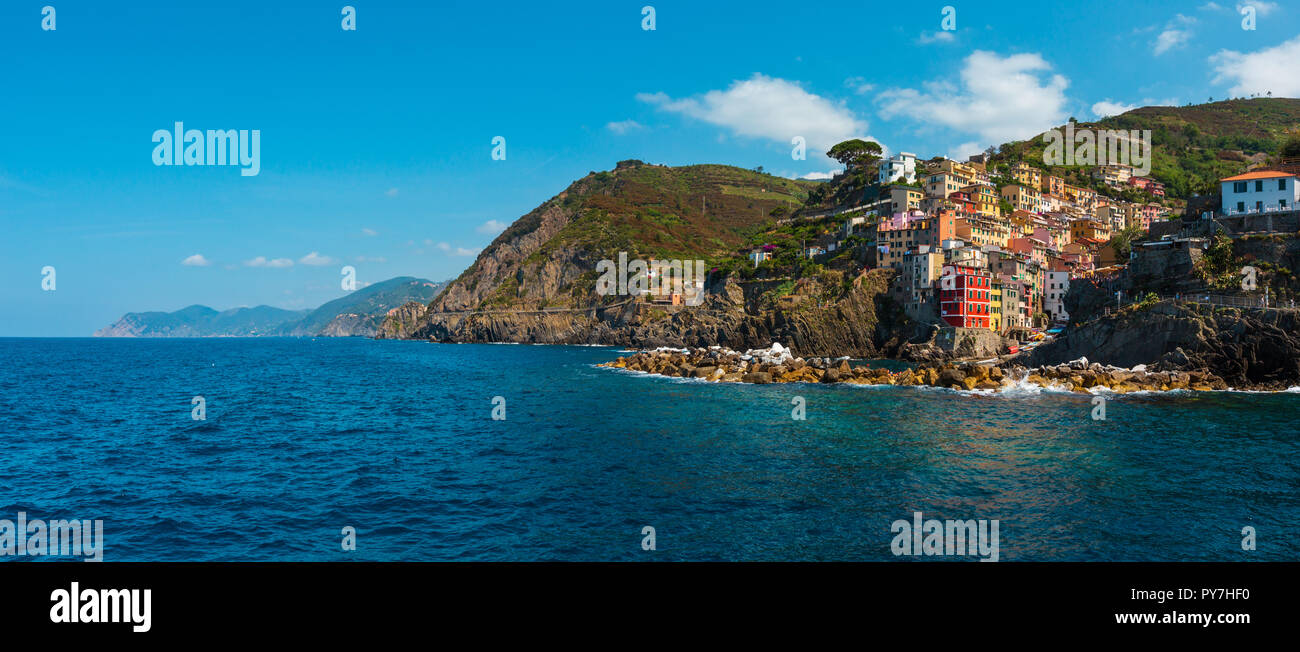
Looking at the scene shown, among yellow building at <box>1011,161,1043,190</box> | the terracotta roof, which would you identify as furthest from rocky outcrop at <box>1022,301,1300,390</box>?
yellow building at <box>1011,161,1043,190</box>

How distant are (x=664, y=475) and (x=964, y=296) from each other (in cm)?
7614

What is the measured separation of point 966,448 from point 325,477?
1184 inches

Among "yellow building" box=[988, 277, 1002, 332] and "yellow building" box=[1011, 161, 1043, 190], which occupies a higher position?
"yellow building" box=[1011, 161, 1043, 190]

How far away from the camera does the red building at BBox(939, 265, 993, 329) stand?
90.2 m

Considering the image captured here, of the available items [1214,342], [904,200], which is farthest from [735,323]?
[1214,342]

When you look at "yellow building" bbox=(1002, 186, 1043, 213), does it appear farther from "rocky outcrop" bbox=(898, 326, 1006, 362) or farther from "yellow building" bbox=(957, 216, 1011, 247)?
"rocky outcrop" bbox=(898, 326, 1006, 362)

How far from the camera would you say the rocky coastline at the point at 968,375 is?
56.1m

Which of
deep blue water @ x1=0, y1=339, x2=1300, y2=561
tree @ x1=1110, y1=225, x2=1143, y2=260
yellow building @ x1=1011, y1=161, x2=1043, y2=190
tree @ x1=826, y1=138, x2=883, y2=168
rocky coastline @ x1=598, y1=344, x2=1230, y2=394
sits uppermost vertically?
tree @ x1=826, y1=138, x2=883, y2=168

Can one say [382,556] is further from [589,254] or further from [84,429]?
[589,254]

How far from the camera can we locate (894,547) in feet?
62.7

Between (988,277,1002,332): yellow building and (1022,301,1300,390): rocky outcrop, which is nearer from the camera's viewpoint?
(1022,301,1300,390): rocky outcrop

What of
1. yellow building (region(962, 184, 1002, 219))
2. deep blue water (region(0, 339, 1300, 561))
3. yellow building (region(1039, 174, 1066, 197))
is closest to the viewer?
deep blue water (region(0, 339, 1300, 561))

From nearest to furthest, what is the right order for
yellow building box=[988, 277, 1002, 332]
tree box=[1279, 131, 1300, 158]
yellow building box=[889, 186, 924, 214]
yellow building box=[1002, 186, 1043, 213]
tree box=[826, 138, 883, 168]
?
tree box=[1279, 131, 1300, 158], yellow building box=[988, 277, 1002, 332], yellow building box=[889, 186, 924, 214], yellow building box=[1002, 186, 1043, 213], tree box=[826, 138, 883, 168]

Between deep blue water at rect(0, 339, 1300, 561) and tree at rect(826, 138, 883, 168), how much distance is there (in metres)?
118
